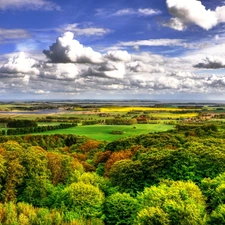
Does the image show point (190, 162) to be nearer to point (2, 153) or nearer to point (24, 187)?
point (24, 187)

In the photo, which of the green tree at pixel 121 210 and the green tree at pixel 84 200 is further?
the green tree at pixel 84 200

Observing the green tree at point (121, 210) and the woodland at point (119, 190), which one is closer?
the woodland at point (119, 190)

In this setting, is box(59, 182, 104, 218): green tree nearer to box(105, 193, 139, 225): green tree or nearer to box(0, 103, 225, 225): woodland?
box(0, 103, 225, 225): woodland

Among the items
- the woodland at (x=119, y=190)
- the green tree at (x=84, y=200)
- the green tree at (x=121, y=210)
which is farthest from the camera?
the green tree at (x=84, y=200)

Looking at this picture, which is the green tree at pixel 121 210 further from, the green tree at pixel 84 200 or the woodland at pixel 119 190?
the green tree at pixel 84 200

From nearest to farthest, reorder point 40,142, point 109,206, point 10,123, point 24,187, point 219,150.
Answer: point 109,206
point 24,187
point 219,150
point 40,142
point 10,123

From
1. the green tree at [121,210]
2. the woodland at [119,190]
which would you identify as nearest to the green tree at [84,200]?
the woodland at [119,190]

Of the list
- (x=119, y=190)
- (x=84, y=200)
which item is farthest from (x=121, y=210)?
(x=119, y=190)

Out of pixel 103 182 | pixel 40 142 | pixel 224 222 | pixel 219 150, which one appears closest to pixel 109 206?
pixel 103 182

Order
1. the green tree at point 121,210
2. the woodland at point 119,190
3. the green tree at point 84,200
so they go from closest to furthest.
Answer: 1. the woodland at point 119,190
2. the green tree at point 121,210
3. the green tree at point 84,200

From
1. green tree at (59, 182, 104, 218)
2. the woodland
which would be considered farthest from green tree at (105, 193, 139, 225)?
green tree at (59, 182, 104, 218)

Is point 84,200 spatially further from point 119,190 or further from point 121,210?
point 119,190
